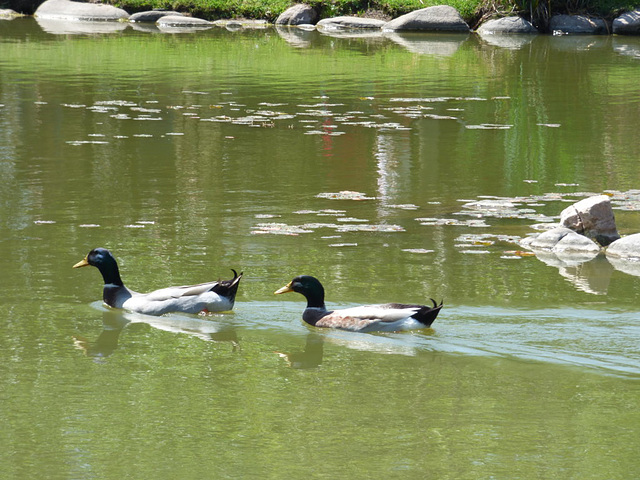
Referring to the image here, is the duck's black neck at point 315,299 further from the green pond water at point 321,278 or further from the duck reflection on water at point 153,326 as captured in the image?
the duck reflection on water at point 153,326

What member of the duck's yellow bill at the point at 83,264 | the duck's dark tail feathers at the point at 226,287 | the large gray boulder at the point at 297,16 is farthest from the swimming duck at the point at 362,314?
the large gray boulder at the point at 297,16

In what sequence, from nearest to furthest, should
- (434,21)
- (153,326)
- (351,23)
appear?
(153,326) < (434,21) < (351,23)

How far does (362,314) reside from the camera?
8391 mm

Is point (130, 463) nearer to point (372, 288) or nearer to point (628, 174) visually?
point (372, 288)

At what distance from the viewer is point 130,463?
6.04 meters

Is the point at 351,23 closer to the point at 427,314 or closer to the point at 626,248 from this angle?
the point at 626,248

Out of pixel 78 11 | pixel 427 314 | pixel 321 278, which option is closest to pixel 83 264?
pixel 321 278

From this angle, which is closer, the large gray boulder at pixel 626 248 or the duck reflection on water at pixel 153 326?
the duck reflection on water at pixel 153 326

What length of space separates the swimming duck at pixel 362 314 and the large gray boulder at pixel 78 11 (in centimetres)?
3447

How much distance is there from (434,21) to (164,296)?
95.9 ft

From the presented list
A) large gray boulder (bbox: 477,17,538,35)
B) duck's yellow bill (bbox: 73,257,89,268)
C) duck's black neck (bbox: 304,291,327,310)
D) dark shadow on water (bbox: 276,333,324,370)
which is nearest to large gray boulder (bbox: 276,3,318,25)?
large gray boulder (bbox: 477,17,538,35)

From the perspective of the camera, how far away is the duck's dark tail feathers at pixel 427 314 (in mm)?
8109

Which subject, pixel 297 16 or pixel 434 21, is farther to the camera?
pixel 297 16

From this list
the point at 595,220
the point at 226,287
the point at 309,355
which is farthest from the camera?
the point at 595,220
